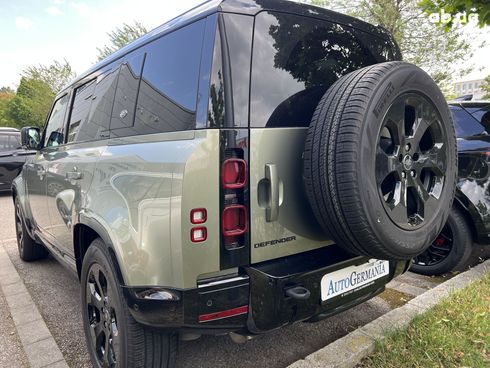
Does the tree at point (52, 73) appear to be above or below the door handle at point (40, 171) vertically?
above

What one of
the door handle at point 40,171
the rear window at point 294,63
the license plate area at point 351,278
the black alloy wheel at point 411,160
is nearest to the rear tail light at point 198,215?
the rear window at point 294,63

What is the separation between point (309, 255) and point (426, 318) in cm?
108

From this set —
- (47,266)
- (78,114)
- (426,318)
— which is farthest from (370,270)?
(47,266)

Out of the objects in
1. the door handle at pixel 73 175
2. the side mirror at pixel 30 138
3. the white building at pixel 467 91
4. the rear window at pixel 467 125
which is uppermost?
the white building at pixel 467 91

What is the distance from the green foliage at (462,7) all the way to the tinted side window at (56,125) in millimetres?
3764

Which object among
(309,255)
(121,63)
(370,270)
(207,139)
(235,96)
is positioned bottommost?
(370,270)

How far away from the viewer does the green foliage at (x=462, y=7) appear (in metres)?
3.28

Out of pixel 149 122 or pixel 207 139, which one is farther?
pixel 149 122

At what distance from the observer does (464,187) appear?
3240mm

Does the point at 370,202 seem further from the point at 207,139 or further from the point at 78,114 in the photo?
the point at 78,114

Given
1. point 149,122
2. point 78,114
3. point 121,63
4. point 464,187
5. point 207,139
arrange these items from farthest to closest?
point 464,187 → point 78,114 → point 121,63 → point 149,122 → point 207,139

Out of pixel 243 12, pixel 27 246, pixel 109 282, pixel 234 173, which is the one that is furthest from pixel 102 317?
pixel 27 246

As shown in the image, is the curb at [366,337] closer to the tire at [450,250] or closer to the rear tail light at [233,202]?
the tire at [450,250]

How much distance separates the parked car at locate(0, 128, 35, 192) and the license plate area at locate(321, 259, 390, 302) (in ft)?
33.6
